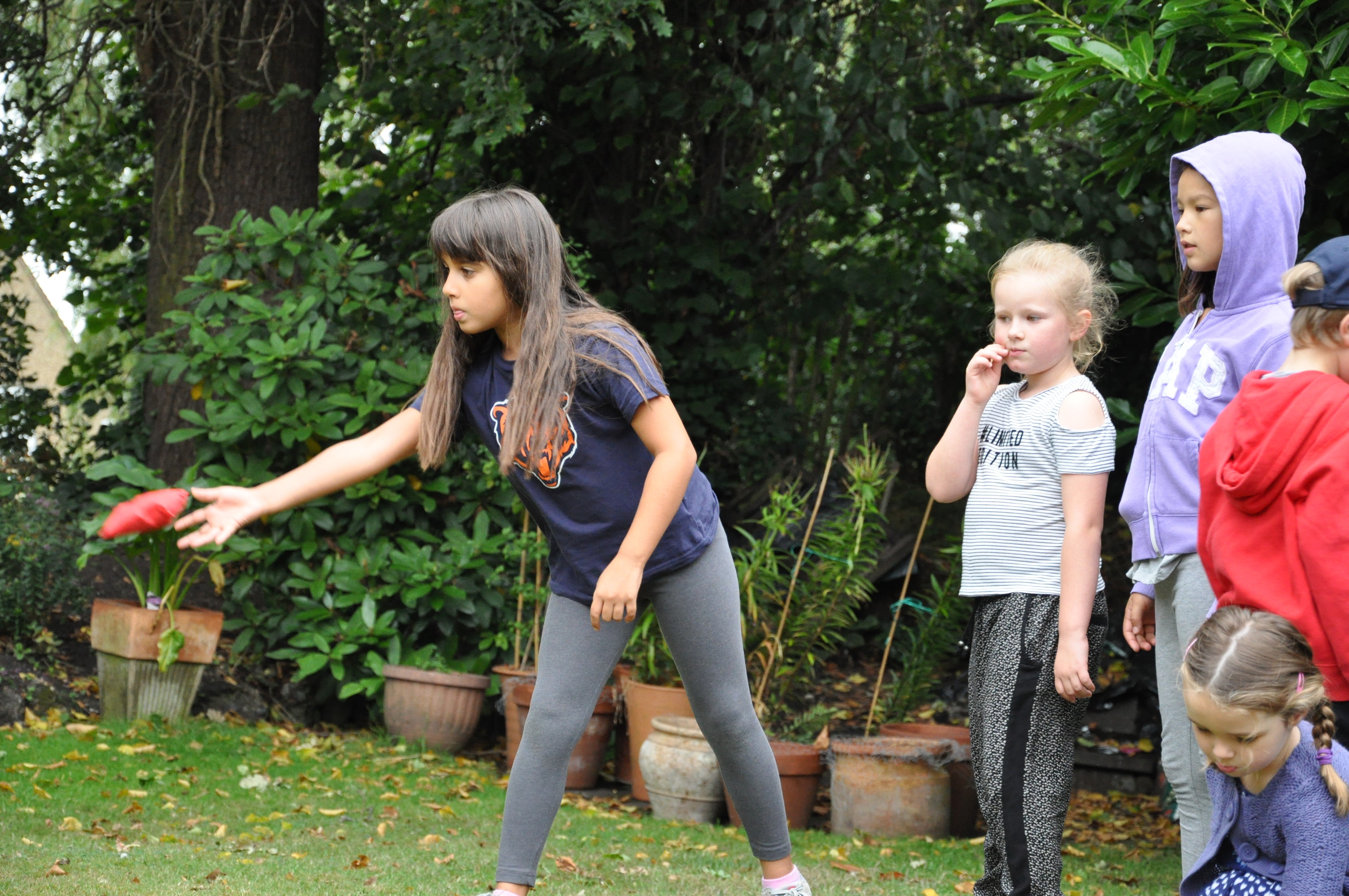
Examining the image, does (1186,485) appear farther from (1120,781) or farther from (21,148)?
(21,148)

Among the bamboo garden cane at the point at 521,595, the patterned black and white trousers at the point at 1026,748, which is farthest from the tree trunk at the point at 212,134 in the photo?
the patterned black and white trousers at the point at 1026,748

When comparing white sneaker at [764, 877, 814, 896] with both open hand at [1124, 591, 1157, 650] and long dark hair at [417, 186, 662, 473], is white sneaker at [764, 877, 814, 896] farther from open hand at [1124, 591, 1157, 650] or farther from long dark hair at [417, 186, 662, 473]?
long dark hair at [417, 186, 662, 473]

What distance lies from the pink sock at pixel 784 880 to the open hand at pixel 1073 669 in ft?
2.51

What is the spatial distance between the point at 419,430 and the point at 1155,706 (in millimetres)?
4399

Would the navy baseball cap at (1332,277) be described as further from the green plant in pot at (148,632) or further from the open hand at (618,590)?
the green plant in pot at (148,632)

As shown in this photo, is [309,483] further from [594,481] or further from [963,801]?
[963,801]

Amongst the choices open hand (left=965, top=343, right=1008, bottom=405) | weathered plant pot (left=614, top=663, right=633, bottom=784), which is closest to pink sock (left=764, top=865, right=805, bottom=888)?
open hand (left=965, top=343, right=1008, bottom=405)

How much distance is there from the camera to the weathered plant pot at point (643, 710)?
492cm

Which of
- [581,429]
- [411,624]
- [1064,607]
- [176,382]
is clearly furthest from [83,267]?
[1064,607]

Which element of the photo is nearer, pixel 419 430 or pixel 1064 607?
pixel 1064 607

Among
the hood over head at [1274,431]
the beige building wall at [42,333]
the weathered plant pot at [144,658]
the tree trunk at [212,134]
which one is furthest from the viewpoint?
the beige building wall at [42,333]

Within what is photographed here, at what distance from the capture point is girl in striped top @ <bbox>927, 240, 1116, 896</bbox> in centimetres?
249

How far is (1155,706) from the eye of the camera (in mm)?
5723

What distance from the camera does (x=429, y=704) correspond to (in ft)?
17.7
